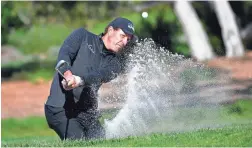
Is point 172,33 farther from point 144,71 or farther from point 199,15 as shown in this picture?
point 144,71

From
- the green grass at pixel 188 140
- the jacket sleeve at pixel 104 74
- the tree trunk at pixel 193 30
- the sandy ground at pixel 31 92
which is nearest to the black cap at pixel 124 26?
the jacket sleeve at pixel 104 74

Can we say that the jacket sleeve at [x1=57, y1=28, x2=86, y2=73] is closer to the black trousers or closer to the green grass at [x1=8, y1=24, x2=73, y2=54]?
the black trousers

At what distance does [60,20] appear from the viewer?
934 inches

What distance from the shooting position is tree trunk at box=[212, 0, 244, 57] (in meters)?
22.1

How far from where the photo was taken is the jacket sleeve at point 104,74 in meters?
7.64

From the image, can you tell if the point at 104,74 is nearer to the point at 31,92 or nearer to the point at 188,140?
the point at 188,140

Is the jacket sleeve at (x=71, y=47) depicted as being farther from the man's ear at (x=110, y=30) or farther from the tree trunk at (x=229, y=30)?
the tree trunk at (x=229, y=30)

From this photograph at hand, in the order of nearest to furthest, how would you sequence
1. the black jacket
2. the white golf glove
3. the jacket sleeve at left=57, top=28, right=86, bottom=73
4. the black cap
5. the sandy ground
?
the white golf glove < the jacket sleeve at left=57, top=28, right=86, bottom=73 < the black jacket < the black cap < the sandy ground

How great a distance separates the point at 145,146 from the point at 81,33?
152 centimetres

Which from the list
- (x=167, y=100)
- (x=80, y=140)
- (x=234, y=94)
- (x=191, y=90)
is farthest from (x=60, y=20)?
(x=80, y=140)

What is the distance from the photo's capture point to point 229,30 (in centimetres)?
2225

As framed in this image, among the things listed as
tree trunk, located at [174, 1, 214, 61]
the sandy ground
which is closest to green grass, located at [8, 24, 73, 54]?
the sandy ground

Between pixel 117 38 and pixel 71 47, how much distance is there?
1.56ft

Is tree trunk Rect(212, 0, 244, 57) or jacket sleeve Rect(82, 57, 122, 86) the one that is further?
tree trunk Rect(212, 0, 244, 57)
